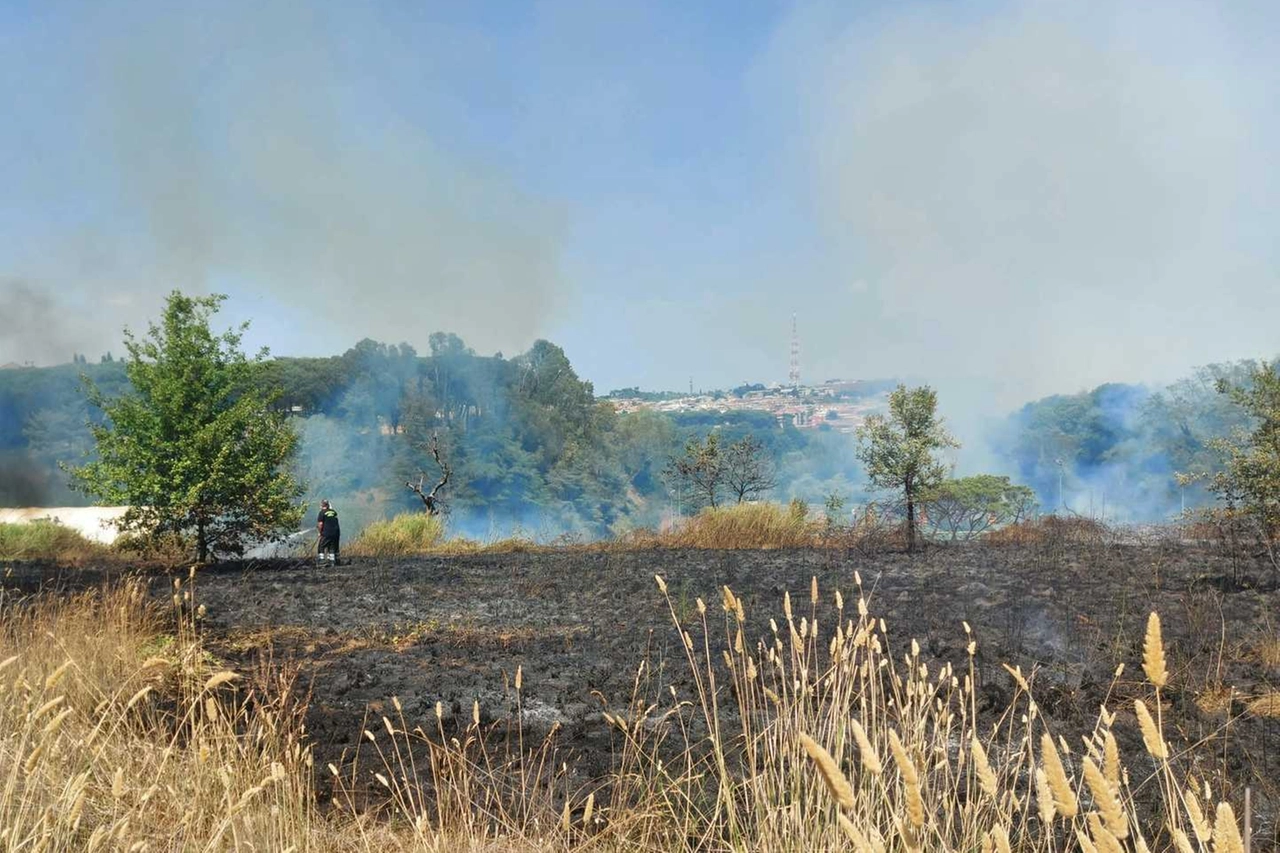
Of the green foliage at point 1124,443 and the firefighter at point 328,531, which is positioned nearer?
the firefighter at point 328,531

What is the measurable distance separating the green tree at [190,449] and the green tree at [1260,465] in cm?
1230

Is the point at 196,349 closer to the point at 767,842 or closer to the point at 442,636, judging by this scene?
the point at 442,636

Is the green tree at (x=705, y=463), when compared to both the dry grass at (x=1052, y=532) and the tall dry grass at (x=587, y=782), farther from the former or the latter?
the tall dry grass at (x=587, y=782)

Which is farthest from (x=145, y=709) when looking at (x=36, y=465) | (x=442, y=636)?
(x=36, y=465)

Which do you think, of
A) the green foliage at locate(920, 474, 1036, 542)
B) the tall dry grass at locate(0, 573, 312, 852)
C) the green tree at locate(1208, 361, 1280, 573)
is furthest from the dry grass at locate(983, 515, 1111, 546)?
the tall dry grass at locate(0, 573, 312, 852)

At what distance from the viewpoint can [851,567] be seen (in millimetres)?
11234

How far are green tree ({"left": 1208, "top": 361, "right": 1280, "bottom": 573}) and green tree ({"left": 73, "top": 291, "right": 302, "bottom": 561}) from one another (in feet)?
40.4

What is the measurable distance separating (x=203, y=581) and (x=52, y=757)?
9375 mm

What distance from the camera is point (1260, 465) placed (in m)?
8.59

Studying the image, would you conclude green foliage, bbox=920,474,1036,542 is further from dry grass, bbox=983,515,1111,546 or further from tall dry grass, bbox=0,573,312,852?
tall dry grass, bbox=0,573,312,852

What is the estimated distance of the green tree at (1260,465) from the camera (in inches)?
337

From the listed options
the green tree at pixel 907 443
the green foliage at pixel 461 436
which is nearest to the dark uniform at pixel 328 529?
the green tree at pixel 907 443

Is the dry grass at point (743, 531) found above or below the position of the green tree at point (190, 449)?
below

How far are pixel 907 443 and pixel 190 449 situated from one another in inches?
416
